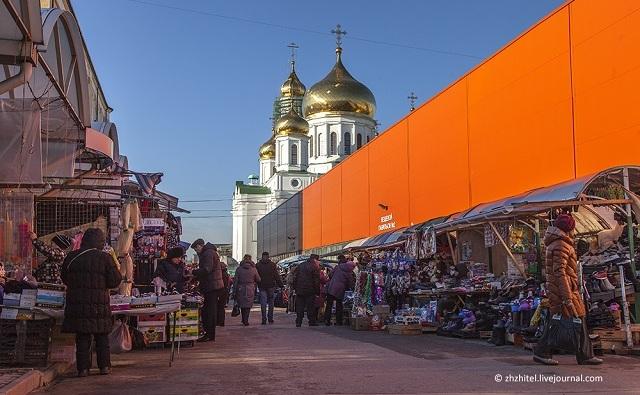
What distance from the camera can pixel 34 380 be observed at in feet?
24.0

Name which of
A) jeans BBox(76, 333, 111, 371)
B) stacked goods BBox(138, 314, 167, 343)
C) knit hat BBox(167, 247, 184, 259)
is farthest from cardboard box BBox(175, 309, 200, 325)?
jeans BBox(76, 333, 111, 371)

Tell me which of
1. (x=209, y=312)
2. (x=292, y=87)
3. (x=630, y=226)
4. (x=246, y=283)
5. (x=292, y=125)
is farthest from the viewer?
(x=292, y=87)

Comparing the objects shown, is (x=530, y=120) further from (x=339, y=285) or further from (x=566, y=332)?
(x=566, y=332)

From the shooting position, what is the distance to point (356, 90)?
2586 inches

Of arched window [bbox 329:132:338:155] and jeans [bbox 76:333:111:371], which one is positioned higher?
arched window [bbox 329:132:338:155]

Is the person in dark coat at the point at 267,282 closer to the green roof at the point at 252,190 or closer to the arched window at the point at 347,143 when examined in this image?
the arched window at the point at 347,143

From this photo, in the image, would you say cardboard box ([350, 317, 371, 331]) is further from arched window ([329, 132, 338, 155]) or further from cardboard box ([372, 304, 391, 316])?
arched window ([329, 132, 338, 155])

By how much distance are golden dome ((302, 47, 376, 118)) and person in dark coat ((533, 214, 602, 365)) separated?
187 ft

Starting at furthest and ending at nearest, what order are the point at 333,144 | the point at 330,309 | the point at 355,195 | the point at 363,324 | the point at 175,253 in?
1. the point at 333,144
2. the point at 355,195
3. the point at 330,309
4. the point at 363,324
5. the point at 175,253

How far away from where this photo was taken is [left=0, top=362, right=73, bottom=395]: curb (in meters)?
6.56

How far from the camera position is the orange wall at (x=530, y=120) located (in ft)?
45.5

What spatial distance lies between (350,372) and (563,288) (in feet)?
8.32

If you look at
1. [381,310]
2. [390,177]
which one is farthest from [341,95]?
[381,310]

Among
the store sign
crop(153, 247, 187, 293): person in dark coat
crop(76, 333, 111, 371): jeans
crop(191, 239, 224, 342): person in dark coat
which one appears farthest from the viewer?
the store sign
